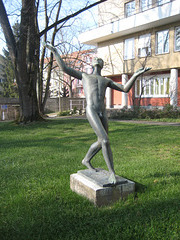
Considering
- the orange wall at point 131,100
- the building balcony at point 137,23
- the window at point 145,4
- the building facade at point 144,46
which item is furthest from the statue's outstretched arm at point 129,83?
the window at point 145,4

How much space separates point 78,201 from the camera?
3682mm

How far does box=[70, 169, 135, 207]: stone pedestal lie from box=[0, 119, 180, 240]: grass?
0.10 m

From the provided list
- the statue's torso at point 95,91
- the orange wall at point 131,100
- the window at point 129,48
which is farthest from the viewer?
the window at point 129,48

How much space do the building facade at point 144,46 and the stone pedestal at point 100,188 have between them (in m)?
14.8

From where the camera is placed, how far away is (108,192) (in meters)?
3.57

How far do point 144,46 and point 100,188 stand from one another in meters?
19.2

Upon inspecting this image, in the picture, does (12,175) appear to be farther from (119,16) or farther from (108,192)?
(119,16)

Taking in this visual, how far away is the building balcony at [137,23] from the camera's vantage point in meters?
17.4

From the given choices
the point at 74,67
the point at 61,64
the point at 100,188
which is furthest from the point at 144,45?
the point at 100,188

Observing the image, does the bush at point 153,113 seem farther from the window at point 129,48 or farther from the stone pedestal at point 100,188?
the stone pedestal at point 100,188

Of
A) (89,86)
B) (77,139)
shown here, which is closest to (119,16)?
(77,139)

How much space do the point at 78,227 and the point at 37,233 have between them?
0.49 m

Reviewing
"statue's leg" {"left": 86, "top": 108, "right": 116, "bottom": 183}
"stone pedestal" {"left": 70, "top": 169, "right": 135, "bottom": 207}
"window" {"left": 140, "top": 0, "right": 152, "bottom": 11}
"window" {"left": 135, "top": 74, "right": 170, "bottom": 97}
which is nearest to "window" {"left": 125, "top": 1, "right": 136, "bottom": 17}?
"window" {"left": 140, "top": 0, "right": 152, "bottom": 11}

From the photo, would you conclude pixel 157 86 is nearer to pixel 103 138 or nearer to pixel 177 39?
pixel 177 39
